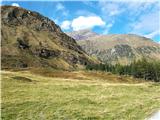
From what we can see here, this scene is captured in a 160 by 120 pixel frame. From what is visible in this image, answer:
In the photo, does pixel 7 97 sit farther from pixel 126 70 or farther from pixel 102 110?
pixel 126 70

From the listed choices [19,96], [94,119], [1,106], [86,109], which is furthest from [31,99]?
[94,119]

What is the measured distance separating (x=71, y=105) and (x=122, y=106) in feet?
15.0

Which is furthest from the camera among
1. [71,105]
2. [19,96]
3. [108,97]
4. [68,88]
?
[68,88]

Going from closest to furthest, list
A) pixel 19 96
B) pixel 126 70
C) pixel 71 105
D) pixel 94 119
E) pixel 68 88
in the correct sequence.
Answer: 1. pixel 94 119
2. pixel 71 105
3. pixel 19 96
4. pixel 68 88
5. pixel 126 70

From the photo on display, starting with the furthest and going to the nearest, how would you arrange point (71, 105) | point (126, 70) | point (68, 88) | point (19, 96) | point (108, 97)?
point (126, 70), point (68, 88), point (108, 97), point (19, 96), point (71, 105)

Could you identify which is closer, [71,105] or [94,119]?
[94,119]

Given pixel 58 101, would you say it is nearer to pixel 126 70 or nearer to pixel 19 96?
pixel 19 96

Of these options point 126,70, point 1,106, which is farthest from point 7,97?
point 126,70

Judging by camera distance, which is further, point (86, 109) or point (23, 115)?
point (86, 109)

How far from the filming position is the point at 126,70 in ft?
540

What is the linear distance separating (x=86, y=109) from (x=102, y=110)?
1336mm

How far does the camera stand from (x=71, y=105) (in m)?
25.2

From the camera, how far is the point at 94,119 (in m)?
21.6

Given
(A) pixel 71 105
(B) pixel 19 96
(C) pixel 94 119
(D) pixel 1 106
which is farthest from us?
(B) pixel 19 96
